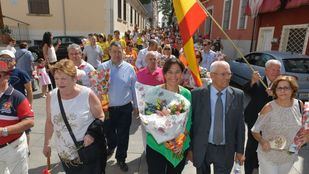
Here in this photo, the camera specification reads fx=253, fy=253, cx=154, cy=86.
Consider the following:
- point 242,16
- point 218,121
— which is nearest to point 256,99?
point 218,121

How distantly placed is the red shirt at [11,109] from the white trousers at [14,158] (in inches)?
3.2

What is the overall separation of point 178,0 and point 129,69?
4.35 feet

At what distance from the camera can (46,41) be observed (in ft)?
25.5

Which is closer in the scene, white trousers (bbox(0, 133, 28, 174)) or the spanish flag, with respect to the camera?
white trousers (bbox(0, 133, 28, 174))

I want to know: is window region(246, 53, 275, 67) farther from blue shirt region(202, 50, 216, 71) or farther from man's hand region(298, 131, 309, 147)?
man's hand region(298, 131, 309, 147)

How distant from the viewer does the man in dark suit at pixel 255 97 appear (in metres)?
3.43

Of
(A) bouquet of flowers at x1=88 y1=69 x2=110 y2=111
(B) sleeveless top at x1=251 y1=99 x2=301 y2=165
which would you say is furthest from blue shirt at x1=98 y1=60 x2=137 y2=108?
(B) sleeveless top at x1=251 y1=99 x2=301 y2=165

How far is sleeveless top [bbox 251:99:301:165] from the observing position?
2779 millimetres

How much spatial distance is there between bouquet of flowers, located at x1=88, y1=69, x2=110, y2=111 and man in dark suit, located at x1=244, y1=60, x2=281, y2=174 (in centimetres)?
211

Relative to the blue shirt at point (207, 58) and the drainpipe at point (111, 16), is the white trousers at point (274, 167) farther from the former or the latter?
the drainpipe at point (111, 16)

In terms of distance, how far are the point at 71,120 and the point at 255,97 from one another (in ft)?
8.31

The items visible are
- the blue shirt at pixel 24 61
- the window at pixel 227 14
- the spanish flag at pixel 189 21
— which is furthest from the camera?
the window at pixel 227 14

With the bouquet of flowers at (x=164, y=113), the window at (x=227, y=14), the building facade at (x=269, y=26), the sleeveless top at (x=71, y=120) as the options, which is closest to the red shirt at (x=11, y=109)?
the sleeveless top at (x=71, y=120)

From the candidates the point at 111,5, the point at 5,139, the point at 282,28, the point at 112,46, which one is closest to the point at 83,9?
the point at 111,5
